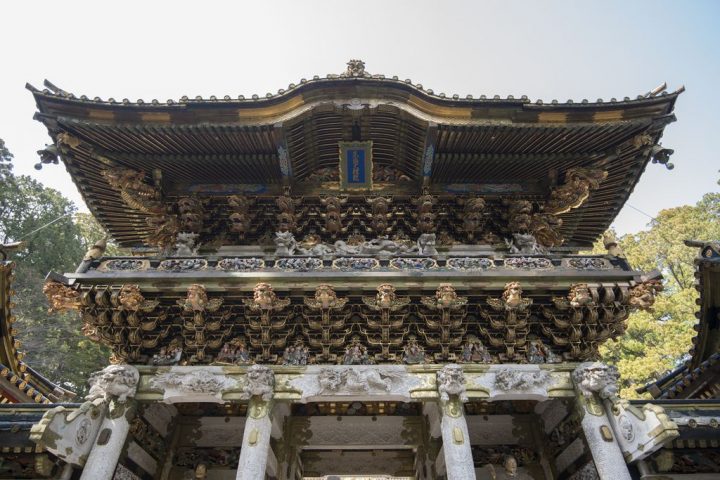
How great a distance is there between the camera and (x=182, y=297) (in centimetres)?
764

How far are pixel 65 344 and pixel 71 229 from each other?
289 inches

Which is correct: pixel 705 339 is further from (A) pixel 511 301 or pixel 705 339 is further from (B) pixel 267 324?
(B) pixel 267 324

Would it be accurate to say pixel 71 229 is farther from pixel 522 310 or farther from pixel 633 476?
pixel 633 476

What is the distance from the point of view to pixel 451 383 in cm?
711

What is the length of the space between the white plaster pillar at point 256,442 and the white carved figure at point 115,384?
2.17 m

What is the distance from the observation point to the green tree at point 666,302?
17312mm

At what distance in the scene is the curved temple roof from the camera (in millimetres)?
8312

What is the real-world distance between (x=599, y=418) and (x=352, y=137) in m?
7.30

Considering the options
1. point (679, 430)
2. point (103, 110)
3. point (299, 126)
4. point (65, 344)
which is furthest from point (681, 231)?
point (65, 344)

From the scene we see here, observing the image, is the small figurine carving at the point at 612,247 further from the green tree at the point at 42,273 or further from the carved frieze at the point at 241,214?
the green tree at the point at 42,273

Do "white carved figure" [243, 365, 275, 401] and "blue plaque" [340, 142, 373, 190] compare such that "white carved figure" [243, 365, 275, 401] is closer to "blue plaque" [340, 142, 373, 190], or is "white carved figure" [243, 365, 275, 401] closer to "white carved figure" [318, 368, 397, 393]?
"white carved figure" [318, 368, 397, 393]

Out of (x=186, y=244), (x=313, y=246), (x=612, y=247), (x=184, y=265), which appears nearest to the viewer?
(x=184, y=265)

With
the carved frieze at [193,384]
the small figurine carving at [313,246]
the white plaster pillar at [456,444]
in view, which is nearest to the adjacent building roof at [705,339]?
the white plaster pillar at [456,444]

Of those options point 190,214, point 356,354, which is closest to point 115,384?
point 190,214
